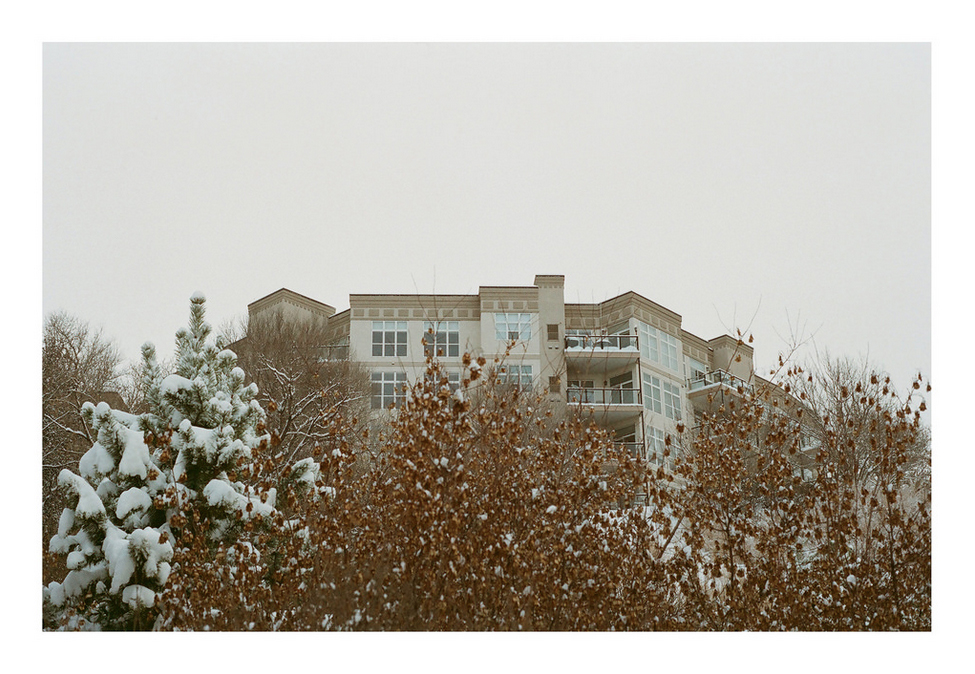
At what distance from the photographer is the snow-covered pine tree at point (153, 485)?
5.14 m

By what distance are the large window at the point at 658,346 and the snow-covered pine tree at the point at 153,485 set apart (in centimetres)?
1342

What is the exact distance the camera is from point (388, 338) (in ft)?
58.0

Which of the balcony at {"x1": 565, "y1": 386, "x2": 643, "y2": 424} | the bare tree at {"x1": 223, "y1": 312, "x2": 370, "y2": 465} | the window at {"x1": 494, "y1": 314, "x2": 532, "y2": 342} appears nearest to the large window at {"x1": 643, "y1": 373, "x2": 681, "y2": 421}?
the balcony at {"x1": 565, "y1": 386, "x2": 643, "y2": 424}

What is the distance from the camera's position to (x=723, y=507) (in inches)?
218

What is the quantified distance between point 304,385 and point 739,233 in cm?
698

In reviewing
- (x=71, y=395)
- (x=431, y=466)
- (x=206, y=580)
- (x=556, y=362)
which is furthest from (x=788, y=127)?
(x=556, y=362)

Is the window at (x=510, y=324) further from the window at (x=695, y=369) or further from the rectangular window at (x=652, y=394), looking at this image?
the window at (x=695, y=369)

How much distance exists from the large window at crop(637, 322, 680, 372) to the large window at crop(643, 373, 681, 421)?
1.38ft

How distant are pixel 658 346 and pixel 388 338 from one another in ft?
19.3

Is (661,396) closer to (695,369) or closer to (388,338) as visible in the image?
(695,369)

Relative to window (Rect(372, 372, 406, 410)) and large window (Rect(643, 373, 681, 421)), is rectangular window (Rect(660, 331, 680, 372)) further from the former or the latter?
window (Rect(372, 372, 406, 410))

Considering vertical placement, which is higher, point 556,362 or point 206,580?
point 556,362
